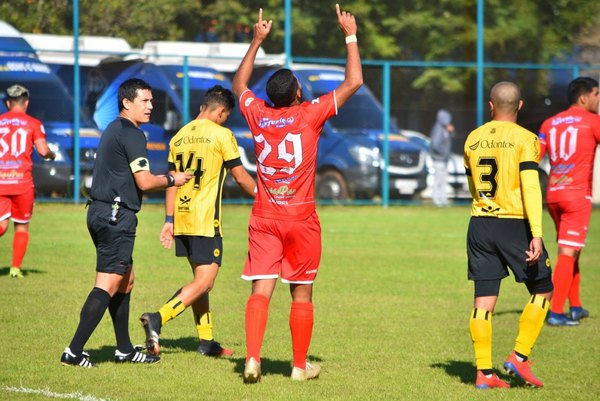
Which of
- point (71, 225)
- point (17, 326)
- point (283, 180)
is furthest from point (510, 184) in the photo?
point (71, 225)

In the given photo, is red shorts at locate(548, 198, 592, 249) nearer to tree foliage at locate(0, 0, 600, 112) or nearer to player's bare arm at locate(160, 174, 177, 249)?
player's bare arm at locate(160, 174, 177, 249)

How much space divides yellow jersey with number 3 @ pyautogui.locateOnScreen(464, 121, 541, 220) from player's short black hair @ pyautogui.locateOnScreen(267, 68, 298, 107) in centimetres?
134

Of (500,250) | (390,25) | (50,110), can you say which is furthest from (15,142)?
(390,25)

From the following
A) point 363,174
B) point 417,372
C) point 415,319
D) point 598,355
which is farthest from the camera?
point 363,174

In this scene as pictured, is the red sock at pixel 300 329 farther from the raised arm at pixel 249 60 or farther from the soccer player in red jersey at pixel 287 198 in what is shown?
the raised arm at pixel 249 60

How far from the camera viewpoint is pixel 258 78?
25.3 metres

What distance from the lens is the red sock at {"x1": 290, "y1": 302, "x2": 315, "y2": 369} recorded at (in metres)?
7.74

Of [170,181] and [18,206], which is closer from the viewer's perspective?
[170,181]

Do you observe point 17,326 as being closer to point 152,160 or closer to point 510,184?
point 510,184

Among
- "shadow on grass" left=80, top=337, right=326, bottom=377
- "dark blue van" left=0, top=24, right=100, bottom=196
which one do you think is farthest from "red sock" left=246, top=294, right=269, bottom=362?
"dark blue van" left=0, top=24, right=100, bottom=196

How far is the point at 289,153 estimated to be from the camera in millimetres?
7633

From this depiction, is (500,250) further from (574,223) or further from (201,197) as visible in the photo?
(574,223)

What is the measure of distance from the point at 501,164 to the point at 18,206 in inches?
278

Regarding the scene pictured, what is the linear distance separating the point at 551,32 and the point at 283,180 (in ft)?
84.4
